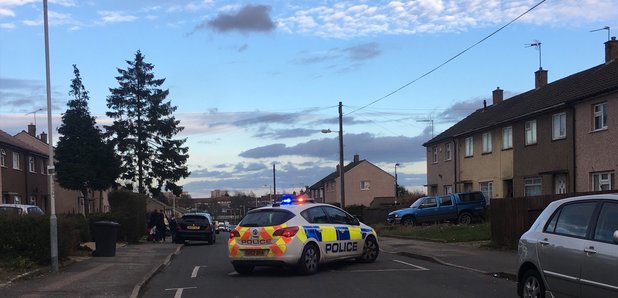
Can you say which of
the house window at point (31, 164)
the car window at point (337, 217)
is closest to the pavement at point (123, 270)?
the car window at point (337, 217)

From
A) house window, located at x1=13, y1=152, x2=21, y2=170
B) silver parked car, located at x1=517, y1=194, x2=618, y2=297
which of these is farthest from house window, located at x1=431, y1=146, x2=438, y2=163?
silver parked car, located at x1=517, y1=194, x2=618, y2=297

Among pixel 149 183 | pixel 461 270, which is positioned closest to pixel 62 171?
pixel 149 183

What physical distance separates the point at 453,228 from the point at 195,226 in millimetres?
11050

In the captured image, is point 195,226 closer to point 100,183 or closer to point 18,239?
point 18,239

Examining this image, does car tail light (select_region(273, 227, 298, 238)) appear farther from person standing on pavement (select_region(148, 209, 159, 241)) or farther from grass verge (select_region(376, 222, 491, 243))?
person standing on pavement (select_region(148, 209, 159, 241))

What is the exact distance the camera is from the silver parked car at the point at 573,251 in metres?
6.74

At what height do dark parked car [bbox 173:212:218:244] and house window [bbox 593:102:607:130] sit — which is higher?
house window [bbox 593:102:607:130]

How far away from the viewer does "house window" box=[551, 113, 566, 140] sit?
26.4m

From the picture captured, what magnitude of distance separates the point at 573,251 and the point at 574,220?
0.51m

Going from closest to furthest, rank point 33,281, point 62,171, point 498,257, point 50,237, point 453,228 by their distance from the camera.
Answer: point 33,281
point 50,237
point 498,257
point 453,228
point 62,171

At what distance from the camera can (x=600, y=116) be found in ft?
78.7

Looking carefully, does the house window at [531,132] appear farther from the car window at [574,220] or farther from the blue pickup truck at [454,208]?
the car window at [574,220]

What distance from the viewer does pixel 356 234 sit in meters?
14.5

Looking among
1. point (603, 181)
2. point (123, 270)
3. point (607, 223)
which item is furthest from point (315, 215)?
point (603, 181)
